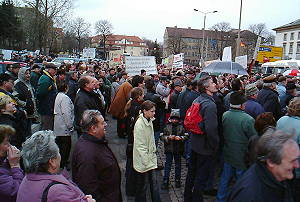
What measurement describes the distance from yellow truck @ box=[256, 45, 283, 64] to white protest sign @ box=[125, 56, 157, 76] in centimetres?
2829

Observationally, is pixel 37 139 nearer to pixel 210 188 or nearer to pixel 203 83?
pixel 203 83

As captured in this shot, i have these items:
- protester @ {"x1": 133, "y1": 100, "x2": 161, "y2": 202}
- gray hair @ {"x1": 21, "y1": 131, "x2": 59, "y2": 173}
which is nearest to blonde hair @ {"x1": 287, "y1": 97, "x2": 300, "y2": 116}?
protester @ {"x1": 133, "y1": 100, "x2": 161, "y2": 202}

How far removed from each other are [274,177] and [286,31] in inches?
2760

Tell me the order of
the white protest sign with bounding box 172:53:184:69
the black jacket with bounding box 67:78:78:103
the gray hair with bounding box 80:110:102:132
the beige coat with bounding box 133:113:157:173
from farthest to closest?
1. the white protest sign with bounding box 172:53:184:69
2. the black jacket with bounding box 67:78:78:103
3. the beige coat with bounding box 133:113:157:173
4. the gray hair with bounding box 80:110:102:132

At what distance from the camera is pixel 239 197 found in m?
2.22

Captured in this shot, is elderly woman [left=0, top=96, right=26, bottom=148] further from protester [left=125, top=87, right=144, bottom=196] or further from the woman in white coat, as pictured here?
protester [left=125, top=87, right=144, bottom=196]

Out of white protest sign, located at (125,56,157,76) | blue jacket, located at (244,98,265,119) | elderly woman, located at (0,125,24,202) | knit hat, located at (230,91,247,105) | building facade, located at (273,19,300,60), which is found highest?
building facade, located at (273,19,300,60)

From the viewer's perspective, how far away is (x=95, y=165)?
303 centimetres

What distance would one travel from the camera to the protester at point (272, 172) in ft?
7.02

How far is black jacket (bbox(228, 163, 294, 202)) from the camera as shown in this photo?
6.99ft

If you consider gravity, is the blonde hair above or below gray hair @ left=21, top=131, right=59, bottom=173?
above

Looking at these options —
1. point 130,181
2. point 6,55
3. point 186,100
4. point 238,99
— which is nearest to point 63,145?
point 130,181

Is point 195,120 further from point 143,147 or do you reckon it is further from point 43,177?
point 43,177

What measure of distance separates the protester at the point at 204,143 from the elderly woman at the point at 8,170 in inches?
101
